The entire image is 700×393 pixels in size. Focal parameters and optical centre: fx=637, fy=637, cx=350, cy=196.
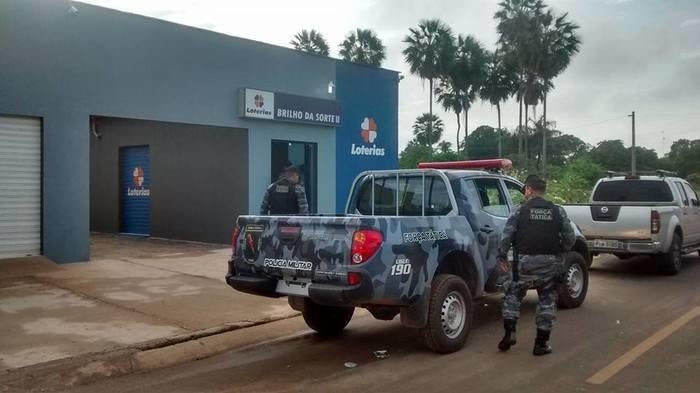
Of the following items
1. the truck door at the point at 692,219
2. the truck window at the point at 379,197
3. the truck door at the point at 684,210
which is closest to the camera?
the truck window at the point at 379,197

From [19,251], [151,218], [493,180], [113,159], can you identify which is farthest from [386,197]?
[113,159]

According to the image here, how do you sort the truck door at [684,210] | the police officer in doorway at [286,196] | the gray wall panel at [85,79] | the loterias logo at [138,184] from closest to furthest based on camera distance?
the police officer in doorway at [286,196]
the gray wall panel at [85,79]
the truck door at [684,210]
the loterias logo at [138,184]

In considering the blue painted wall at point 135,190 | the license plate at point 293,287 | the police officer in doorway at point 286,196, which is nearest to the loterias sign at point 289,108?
the blue painted wall at point 135,190

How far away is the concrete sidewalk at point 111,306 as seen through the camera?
255 inches

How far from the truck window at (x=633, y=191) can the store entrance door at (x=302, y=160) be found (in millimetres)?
6564

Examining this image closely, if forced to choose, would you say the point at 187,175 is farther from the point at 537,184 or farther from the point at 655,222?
the point at 537,184

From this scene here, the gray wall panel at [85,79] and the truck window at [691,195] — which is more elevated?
the gray wall panel at [85,79]

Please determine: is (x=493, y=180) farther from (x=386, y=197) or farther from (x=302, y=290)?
(x=302, y=290)

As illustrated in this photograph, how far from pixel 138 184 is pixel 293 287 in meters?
12.5

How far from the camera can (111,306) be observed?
26.6 ft

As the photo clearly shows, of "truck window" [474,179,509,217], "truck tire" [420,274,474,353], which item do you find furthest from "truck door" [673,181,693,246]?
"truck tire" [420,274,474,353]

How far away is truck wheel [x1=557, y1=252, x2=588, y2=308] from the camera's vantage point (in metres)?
8.20

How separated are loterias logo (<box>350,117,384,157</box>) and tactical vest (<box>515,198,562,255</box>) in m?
10.7

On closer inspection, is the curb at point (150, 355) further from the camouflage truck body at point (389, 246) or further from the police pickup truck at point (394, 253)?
the camouflage truck body at point (389, 246)
